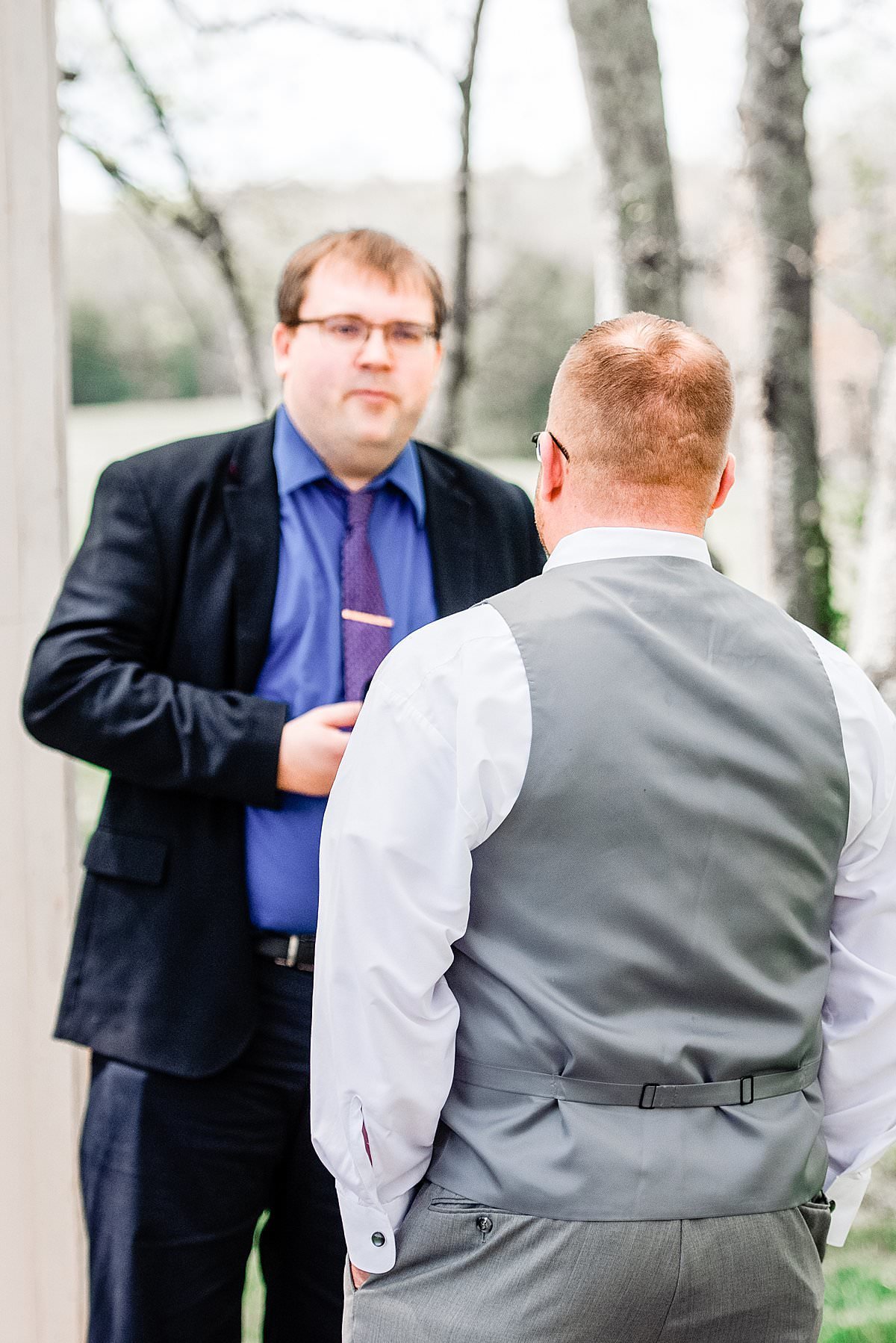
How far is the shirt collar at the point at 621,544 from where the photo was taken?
3.91ft

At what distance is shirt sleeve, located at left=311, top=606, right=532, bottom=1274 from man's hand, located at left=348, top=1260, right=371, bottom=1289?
30mm

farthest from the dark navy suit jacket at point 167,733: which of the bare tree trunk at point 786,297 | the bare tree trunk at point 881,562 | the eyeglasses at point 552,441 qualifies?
the bare tree trunk at point 881,562

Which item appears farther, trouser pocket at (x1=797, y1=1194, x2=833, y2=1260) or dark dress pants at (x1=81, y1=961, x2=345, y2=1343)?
dark dress pants at (x1=81, y1=961, x2=345, y2=1343)

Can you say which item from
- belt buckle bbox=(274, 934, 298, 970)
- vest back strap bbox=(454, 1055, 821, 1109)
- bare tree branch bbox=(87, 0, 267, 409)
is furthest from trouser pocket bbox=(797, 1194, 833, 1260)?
bare tree branch bbox=(87, 0, 267, 409)

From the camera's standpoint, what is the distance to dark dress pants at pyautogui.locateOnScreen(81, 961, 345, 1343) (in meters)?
1.71

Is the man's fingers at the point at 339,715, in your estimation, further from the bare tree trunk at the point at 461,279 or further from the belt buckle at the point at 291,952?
the bare tree trunk at the point at 461,279

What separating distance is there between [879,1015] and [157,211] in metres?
1.93

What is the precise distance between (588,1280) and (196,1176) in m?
0.78

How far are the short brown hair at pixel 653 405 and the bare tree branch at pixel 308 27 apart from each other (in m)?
1.42

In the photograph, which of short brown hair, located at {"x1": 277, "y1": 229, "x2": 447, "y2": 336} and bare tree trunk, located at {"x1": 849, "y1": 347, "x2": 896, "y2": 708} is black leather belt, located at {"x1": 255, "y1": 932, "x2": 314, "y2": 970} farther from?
bare tree trunk, located at {"x1": 849, "y1": 347, "x2": 896, "y2": 708}

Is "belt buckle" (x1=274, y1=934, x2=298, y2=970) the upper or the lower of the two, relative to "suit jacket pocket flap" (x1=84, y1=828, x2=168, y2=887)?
lower

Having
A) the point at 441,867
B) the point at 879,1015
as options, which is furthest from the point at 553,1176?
the point at 879,1015

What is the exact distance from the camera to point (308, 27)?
233 centimetres

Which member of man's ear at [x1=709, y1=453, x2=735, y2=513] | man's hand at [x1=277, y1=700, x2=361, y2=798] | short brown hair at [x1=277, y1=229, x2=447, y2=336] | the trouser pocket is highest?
short brown hair at [x1=277, y1=229, x2=447, y2=336]
